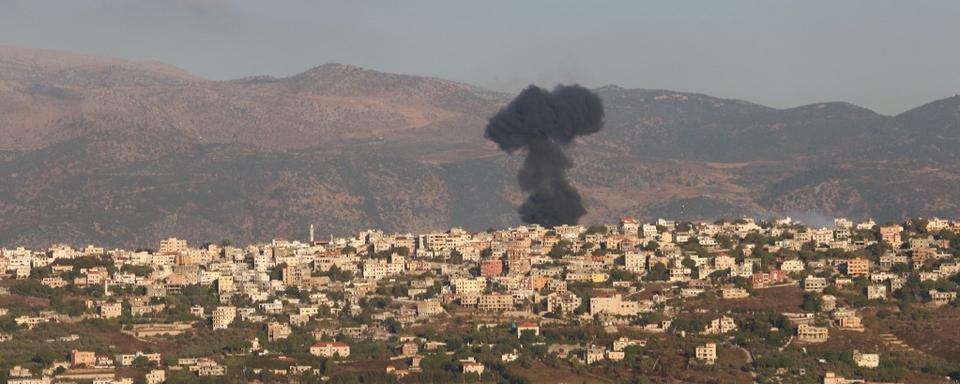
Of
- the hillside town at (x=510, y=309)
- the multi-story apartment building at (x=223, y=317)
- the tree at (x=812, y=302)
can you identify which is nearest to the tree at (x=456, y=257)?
the hillside town at (x=510, y=309)

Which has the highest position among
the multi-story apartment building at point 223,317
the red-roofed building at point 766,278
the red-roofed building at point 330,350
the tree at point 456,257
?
the tree at point 456,257

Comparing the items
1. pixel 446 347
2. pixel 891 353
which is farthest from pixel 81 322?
pixel 891 353

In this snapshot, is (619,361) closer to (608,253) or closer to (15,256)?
(608,253)

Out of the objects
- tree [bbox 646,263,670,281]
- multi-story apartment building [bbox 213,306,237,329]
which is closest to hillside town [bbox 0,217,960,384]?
multi-story apartment building [bbox 213,306,237,329]

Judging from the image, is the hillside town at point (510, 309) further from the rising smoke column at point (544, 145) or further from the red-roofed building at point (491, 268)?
the rising smoke column at point (544, 145)

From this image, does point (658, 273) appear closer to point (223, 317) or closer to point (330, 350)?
point (223, 317)

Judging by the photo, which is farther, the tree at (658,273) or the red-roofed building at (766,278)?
the tree at (658,273)
